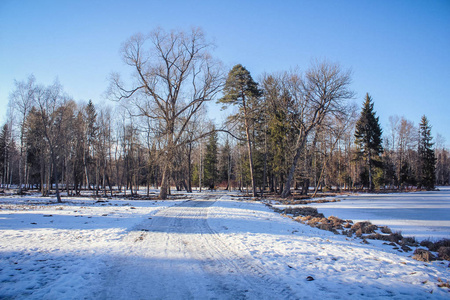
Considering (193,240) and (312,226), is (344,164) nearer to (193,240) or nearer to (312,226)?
(312,226)

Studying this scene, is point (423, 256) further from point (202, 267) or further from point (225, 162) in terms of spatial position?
point (225, 162)

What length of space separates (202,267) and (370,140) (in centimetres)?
4443

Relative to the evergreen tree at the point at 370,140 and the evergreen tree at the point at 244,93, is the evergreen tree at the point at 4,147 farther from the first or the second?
the evergreen tree at the point at 370,140

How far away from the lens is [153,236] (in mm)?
7227

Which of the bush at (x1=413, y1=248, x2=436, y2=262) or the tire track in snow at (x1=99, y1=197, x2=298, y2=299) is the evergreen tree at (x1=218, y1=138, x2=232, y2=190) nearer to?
the tire track in snow at (x1=99, y1=197, x2=298, y2=299)

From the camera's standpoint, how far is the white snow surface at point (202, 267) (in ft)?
11.9

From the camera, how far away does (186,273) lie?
171 inches

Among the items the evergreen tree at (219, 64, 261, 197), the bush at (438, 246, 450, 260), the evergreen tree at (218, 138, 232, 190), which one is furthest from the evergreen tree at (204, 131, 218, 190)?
the bush at (438, 246, 450, 260)

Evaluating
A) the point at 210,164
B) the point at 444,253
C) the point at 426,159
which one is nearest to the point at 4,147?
the point at 210,164

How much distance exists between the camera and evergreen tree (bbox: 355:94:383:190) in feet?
131

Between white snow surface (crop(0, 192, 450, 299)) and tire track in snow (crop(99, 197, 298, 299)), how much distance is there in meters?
0.02

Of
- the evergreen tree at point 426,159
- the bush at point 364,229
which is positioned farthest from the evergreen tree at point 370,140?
the bush at point 364,229

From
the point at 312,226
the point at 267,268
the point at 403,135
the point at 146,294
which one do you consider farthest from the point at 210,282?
the point at 403,135

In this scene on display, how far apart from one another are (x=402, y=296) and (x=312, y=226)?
6.39 metres
